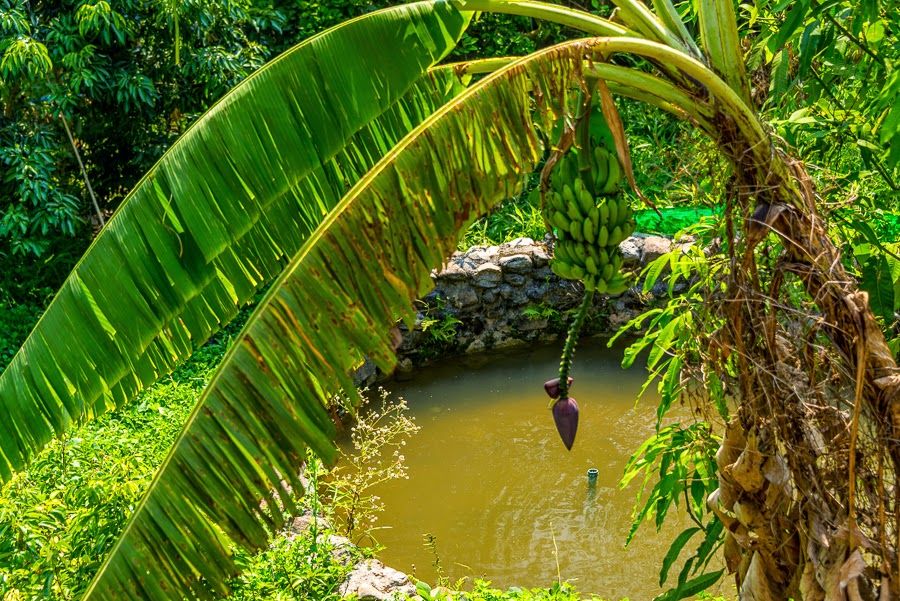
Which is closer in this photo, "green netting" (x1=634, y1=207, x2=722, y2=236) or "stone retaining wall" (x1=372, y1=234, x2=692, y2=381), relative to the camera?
"stone retaining wall" (x1=372, y1=234, x2=692, y2=381)

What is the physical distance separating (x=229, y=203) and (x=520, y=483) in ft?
12.9

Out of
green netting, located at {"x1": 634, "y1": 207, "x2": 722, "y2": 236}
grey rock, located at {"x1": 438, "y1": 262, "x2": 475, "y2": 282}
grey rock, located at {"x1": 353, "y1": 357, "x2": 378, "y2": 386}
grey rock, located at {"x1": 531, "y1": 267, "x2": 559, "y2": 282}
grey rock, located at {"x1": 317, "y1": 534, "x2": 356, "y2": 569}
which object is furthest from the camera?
green netting, located at {"x1": 634, "y1": 207, "x2": 722, "y2": 236}

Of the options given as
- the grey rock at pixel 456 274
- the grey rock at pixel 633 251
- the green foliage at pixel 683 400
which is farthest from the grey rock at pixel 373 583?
the grey rock at pixel 633 251

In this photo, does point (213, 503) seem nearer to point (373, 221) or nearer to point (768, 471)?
point (373, 221)

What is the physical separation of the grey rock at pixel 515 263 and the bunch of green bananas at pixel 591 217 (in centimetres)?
530

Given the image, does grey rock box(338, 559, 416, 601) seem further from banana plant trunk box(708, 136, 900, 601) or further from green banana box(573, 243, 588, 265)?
green banana box(573, 243, 588, 265)

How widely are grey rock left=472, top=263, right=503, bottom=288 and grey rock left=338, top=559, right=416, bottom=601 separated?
3.75 m

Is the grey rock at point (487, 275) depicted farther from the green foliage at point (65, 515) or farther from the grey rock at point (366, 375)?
the green foliage at point (65, 515)

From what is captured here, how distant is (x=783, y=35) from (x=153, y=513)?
6.37 feet

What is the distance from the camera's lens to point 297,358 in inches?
60.6

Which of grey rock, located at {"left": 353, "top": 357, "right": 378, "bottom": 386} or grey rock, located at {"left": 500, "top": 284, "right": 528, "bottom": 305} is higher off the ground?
grey rock, located at {"left": 353, "top": 357, "right": 378, "bottom": 386}

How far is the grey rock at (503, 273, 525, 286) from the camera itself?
7395 mm

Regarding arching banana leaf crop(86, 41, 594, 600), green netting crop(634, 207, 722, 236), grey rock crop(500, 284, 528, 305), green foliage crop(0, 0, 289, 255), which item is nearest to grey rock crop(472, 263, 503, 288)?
grey rock crop(500, 284, 528, 305)

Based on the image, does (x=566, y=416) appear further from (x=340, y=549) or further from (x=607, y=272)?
(x=340, y=549)
